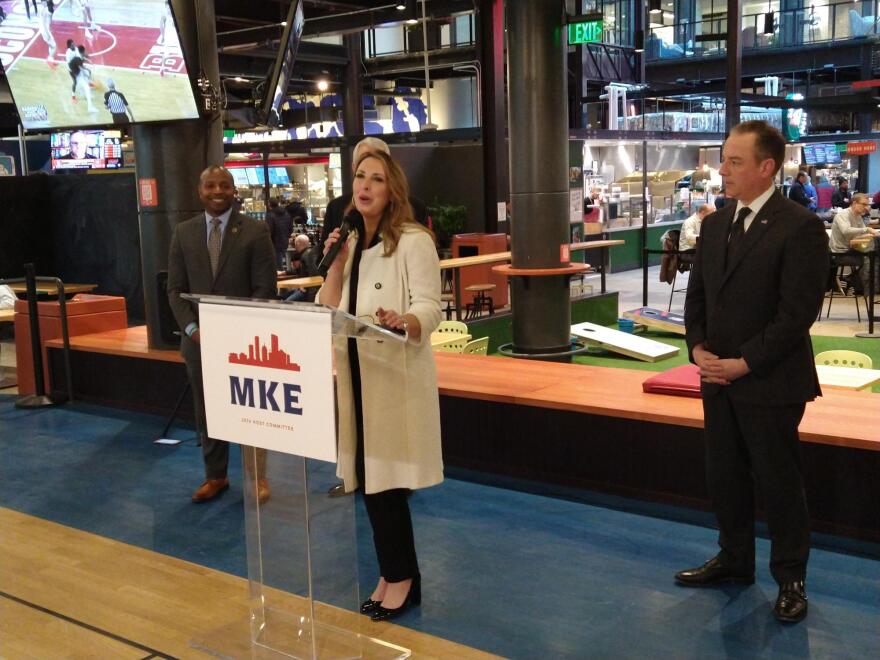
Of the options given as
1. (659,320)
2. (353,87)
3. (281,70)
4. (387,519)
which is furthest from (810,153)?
(387,519)

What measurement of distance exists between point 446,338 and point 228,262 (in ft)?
8.88

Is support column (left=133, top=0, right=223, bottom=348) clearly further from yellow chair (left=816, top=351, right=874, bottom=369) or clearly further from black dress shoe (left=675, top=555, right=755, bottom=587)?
yellow chair (left=816, top=351, right=874, bottom=369)

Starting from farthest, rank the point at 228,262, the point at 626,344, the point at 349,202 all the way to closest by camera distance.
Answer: the point at 626,344 < the point at 228,262 < the point at 349,202

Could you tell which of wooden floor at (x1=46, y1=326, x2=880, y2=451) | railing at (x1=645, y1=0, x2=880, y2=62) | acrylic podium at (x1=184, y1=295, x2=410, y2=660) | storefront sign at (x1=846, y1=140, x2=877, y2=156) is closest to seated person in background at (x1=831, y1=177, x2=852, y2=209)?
storefront sign at (x1=846, y1=140, x2=877, y2=156)

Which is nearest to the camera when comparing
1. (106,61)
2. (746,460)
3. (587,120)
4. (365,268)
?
(365,268)

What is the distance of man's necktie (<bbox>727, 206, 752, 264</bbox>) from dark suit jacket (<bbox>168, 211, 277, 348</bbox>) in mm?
2336

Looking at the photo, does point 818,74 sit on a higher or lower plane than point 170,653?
higher

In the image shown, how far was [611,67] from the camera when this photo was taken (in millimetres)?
22469

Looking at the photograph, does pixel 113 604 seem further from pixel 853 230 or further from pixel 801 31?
pixel 801 31

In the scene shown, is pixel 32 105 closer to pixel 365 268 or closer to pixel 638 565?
pixel 365 268

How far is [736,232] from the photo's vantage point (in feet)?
11.0

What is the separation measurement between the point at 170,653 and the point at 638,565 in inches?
72.7

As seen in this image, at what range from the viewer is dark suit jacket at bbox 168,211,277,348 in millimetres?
4785

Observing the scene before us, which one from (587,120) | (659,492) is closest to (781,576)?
(659,492)
